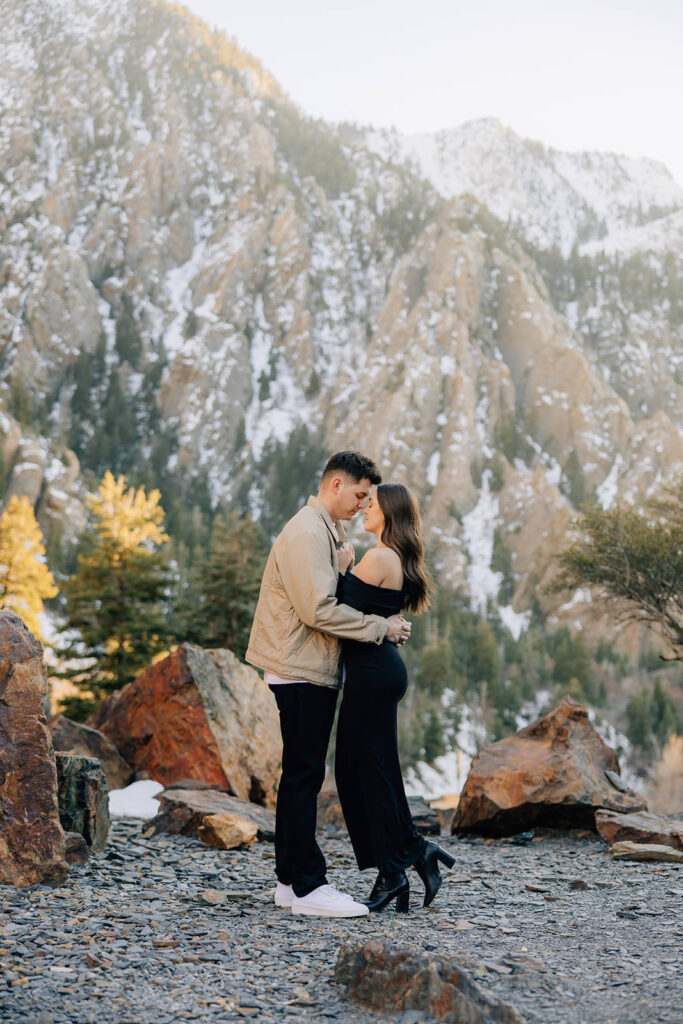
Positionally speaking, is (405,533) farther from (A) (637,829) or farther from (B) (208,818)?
(A) (637,829)

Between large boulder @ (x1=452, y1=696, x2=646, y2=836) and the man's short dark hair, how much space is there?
17.2 ft

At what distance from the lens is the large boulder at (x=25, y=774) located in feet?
18.7

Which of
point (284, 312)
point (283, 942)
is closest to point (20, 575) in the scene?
point (283, 942)

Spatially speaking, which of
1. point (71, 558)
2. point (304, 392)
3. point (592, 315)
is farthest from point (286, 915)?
point (592, 315)

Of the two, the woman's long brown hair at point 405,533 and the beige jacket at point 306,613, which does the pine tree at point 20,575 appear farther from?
the woman's long brown hair at point 405,533

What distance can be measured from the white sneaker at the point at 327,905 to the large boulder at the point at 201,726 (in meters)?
5.48

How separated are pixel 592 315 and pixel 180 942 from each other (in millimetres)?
174974

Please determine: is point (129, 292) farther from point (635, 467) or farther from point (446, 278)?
point (635, 467)

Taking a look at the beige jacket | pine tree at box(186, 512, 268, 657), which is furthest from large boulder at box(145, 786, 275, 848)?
pine tree at box(186, 512, 268, 657)

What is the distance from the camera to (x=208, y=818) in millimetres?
7914

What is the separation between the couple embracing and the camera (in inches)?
203

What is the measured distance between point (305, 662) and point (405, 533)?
40.7 inches

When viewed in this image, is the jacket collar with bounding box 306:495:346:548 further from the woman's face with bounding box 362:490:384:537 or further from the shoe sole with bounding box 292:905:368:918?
the shoe sole with bounding box 292:905:368:918

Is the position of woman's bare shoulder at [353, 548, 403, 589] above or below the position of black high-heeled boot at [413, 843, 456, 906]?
above
